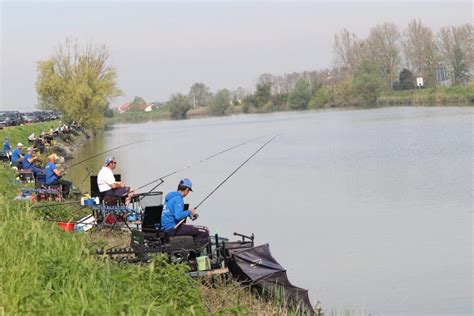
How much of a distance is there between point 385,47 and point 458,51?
11.3 m

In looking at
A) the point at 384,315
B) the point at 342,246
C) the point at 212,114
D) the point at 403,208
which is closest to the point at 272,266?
the point at 384,315

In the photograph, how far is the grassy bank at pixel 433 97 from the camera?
71.9 metres

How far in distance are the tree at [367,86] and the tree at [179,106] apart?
39984 mm

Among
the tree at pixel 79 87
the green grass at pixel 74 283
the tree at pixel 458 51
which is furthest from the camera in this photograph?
the tree at pixel 458 51

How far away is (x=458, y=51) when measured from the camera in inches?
3593

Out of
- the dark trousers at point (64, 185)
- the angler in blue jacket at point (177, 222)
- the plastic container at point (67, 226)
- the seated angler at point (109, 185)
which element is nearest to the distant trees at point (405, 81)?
the dark trousers at point (64, 185)

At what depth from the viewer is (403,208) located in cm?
1655

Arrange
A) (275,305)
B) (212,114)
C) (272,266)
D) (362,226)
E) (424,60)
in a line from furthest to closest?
(212,114)
(424,60)
(362,226)
(272,266)
(275,305)

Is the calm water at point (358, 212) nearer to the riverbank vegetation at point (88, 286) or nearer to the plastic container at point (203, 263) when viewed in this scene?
the plastic container at point (203, 263)

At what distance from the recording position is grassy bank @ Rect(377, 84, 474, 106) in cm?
7188

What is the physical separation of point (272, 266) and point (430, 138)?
2724cm

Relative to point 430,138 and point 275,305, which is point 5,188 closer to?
point 275,305

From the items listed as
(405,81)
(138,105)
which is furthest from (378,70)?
(138,105)

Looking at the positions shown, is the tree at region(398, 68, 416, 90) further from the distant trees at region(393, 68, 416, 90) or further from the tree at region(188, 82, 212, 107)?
the tree at region(188, 82, 212, 107)
